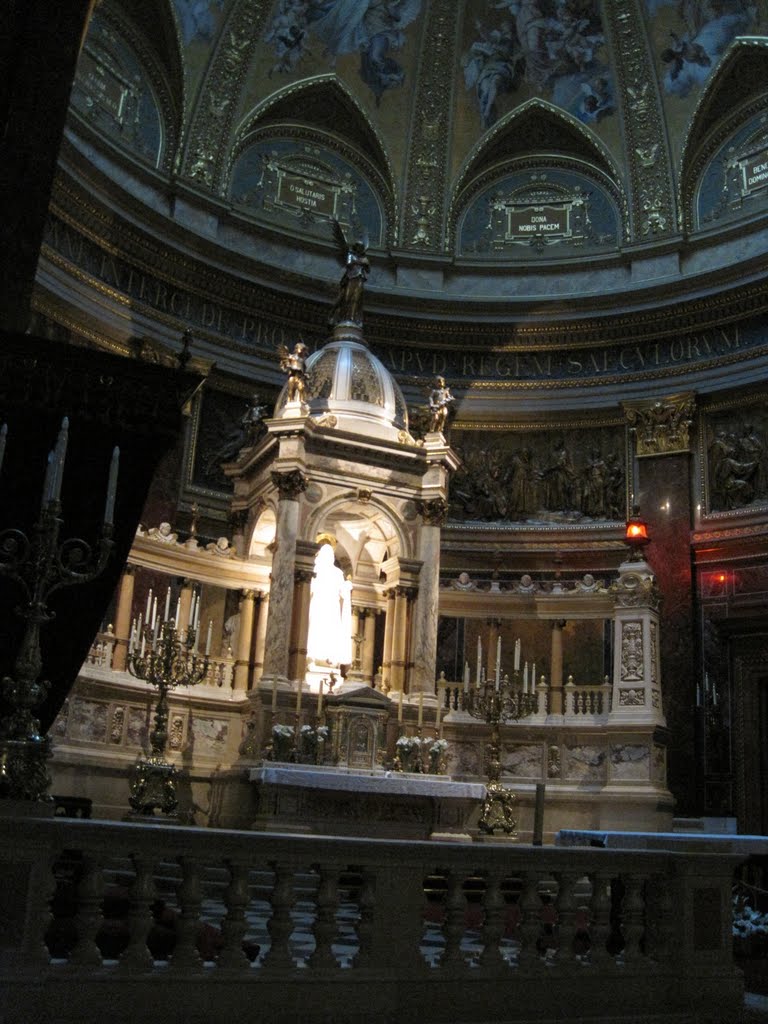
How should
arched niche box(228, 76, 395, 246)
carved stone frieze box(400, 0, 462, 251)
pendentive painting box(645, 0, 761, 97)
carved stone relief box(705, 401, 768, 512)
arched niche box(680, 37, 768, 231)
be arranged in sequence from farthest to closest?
1. carved stone frieze box(400, 0, 462, 251)
2. arched niche box(228, 76, 395, 246)
3. pendentive painting box(645, 0, 761, 97)
4. arched niche box(680, 37, 768, 231)
5. carved stone relief box(705, 401, 768, 512)

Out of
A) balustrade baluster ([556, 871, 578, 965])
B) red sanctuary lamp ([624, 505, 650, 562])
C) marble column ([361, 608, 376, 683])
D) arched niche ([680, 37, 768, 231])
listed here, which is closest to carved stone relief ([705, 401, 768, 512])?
red sanctuary lamp ([624, 505, 650, 562])

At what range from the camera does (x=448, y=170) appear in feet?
81.9

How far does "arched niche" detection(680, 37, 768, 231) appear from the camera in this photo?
22.7 metres

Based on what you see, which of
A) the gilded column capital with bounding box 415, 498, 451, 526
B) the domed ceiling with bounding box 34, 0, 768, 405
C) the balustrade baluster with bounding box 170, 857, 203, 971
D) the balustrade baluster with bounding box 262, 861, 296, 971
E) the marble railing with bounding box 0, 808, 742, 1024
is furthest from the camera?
the domed ceiling with bounding box 34, 0, 768, 405

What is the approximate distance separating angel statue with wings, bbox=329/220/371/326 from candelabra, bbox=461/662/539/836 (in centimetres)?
622

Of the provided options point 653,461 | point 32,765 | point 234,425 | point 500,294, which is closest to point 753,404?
point 653,461

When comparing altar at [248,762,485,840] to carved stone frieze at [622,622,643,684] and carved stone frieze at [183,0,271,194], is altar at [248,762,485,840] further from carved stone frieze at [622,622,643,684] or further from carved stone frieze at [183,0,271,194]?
carved stone frieze at [183,0,271,194]

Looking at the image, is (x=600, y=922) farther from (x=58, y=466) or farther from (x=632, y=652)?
(x=632, y=652)

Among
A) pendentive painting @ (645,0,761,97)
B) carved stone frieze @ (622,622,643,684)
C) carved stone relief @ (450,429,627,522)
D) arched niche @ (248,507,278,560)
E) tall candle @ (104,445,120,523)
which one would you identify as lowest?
tall candle @ (104,445,120,523)

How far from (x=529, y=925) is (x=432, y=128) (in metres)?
21.7

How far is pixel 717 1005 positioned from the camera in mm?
6594

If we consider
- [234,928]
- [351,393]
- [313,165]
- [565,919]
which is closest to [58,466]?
[234,928]

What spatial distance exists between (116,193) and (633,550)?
11.2 meters

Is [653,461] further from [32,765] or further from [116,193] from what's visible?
[32,765]
